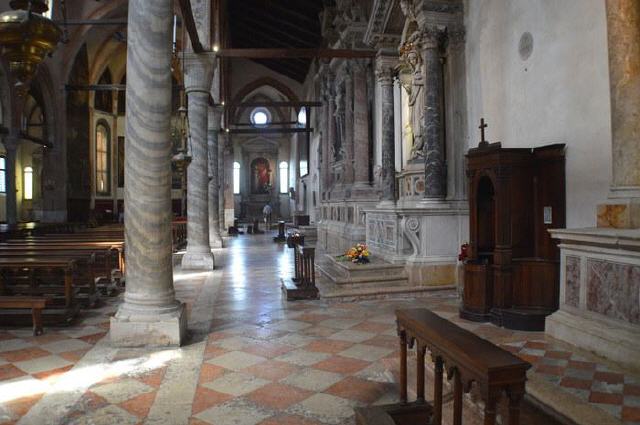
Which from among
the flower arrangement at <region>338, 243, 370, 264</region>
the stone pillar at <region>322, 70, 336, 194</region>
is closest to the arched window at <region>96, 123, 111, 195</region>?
the stone pillar at <region>322, 70, 336, 194</region>

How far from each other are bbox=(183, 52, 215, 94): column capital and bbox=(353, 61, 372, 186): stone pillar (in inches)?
160

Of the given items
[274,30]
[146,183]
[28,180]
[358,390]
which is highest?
[274,30]

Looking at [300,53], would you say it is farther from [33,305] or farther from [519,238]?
[33,305]

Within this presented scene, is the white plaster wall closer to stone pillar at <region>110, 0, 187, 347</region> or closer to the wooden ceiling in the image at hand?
stone pillar at <region>110, 0, 187, 347</region>

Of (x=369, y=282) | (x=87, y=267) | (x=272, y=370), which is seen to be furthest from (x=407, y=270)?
(x=87, y=267)

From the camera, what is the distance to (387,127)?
33.6 ft

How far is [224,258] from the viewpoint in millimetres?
13289

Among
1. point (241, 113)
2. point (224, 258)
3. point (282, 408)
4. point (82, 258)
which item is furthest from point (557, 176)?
point (241, 113)

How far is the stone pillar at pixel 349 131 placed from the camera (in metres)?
13.8

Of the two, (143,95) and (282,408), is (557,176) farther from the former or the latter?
(143,95)

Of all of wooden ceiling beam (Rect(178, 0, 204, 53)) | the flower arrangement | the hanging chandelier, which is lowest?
the flower arrangement

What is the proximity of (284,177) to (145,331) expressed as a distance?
31.9 meters

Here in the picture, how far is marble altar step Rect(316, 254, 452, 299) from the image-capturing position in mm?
7400

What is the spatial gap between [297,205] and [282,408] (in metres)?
29.2
